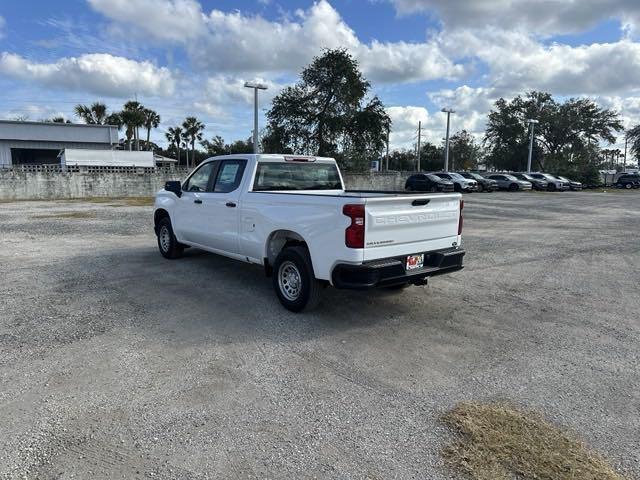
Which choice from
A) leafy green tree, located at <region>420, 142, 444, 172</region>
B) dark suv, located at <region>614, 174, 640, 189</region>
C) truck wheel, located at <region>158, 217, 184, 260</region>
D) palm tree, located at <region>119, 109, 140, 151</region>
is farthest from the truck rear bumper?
leafy green tree, located at <region>420, 142, 444, 172</region>

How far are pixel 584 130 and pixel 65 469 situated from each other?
7055 centimetres

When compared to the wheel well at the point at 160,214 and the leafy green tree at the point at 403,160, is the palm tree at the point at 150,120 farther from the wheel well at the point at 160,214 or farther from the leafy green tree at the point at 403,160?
the wheel well at the point at 160,214

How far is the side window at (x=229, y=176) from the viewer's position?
653 centimetres

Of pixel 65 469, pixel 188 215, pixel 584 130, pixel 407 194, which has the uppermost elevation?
pixel 584 130

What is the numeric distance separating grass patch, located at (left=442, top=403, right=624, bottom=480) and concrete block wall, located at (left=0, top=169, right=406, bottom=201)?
1954 cm

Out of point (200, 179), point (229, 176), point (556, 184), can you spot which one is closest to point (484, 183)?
point (556, 184)

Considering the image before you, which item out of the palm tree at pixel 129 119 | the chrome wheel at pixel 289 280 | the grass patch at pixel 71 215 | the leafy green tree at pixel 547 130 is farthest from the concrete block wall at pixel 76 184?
the leafy green tree at pixel 547 130

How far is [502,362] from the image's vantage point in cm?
424

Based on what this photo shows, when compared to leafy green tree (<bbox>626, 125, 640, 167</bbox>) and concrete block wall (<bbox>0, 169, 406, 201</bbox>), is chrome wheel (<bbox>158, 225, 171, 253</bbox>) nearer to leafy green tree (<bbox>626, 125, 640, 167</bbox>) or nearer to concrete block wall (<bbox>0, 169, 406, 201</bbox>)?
concrete block wall (<bbox>0, 169, 406, 201</bbox>)

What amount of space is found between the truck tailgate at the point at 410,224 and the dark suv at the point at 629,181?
160ft

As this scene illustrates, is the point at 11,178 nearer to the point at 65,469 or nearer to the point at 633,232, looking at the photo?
the point at 65,469

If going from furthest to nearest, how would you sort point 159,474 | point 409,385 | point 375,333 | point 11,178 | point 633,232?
point 11,178 < point 633,232 < point 375,333 < point 409,385 < point 159,474

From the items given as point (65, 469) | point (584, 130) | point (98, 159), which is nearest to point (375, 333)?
point (65, 469)

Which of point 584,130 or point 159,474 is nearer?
point 159,474
